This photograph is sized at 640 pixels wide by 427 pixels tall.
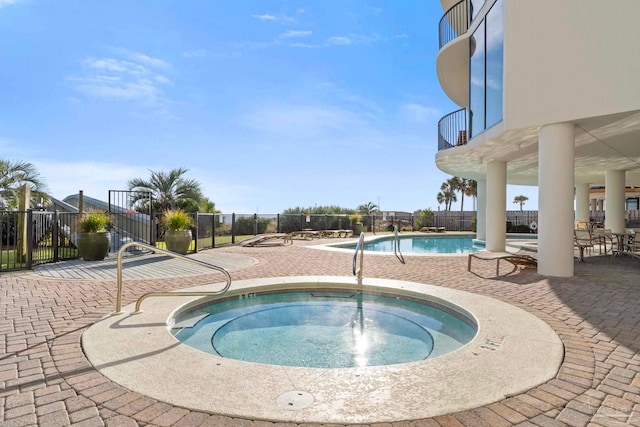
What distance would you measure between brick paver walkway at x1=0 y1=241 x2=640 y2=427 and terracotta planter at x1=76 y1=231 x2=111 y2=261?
7.50 feet

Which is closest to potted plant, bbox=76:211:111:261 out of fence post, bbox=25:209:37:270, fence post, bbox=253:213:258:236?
fence post, bbox=25:209:37:270

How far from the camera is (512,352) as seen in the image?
3467 millimetres

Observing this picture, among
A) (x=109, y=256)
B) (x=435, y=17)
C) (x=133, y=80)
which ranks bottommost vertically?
(x=109, y=256)

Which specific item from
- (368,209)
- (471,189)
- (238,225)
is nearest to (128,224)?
(238,225)

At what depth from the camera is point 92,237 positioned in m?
10.4

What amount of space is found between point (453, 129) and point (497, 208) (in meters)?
3.51

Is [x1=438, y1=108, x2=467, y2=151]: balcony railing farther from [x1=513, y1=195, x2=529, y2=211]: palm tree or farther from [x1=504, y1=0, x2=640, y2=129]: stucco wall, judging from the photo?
[x1=513, y1=195, x2=529, y2=211]: palm tree

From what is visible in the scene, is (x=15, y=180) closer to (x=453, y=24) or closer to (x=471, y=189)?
(x=453, y=24)

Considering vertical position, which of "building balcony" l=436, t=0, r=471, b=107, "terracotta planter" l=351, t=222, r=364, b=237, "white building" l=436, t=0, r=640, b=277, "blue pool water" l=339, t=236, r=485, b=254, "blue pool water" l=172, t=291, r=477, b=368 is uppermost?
"building balcony" l=436, t=0, r=471, b=107

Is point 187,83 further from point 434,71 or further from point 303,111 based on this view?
point 434,71

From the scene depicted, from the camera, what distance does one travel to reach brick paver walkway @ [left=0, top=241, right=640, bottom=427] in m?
2.35

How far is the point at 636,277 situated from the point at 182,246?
1256 cm

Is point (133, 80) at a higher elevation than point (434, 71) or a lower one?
lower

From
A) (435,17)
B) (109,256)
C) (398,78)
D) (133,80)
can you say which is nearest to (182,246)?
(109,256)
